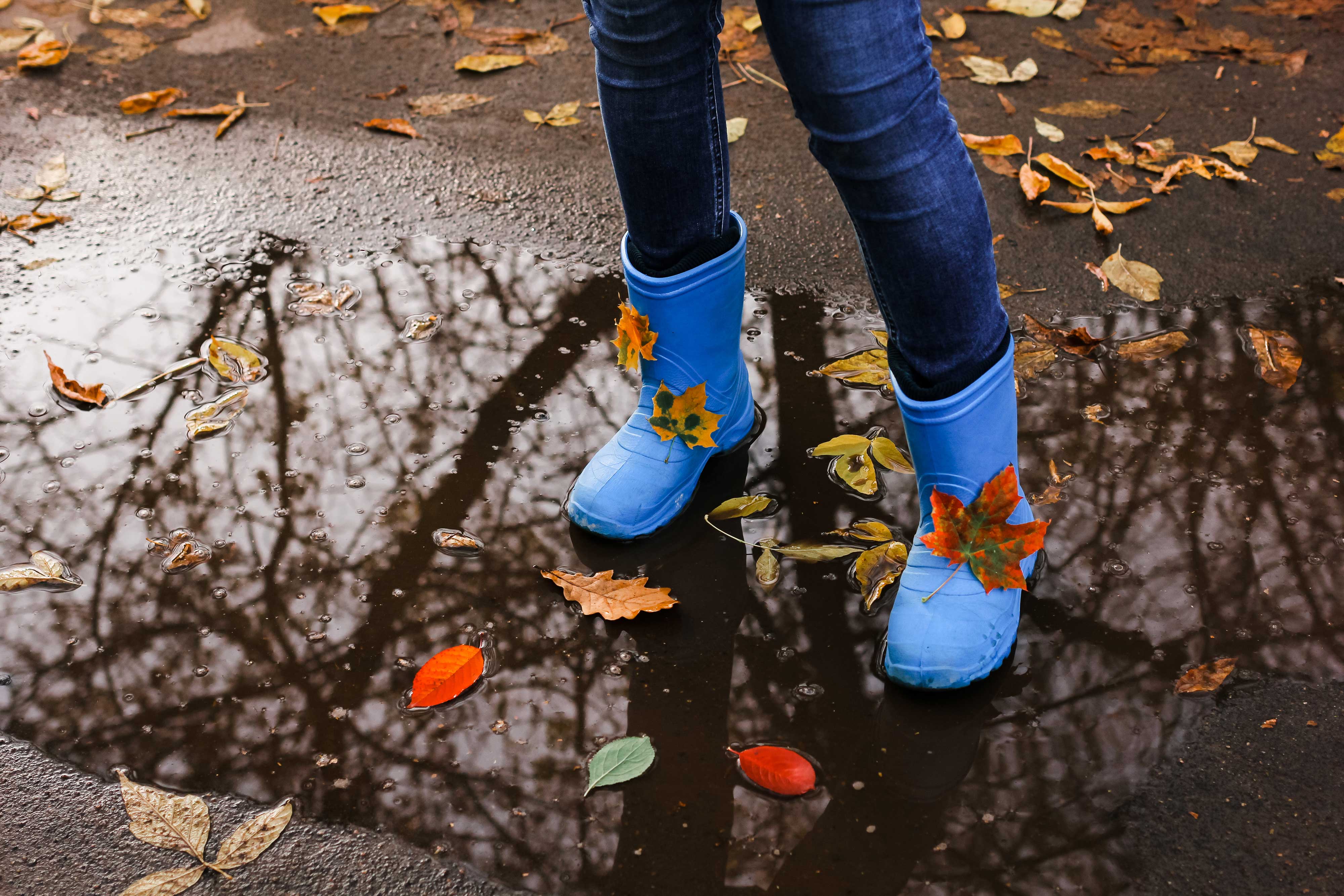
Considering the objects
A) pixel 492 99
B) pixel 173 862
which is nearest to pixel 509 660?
pixel 173 862

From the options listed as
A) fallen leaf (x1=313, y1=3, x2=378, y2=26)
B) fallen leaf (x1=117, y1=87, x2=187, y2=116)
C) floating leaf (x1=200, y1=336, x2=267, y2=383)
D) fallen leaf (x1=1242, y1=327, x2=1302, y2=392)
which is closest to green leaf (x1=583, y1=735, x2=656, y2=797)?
floating leaf (x1=200, y1=336, x2=267, y2=383)

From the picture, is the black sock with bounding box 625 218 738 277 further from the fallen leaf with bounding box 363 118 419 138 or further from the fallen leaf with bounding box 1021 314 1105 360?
the fallen leaf with bounding box 363 118 419 138

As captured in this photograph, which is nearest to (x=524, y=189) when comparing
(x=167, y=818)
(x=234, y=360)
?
(x=234, y=360)

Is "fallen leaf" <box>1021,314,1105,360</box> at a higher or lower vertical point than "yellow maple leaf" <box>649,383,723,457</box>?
lower

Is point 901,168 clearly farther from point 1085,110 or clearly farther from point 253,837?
point 1085,110

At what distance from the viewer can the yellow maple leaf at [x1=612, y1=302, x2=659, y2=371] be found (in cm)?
154

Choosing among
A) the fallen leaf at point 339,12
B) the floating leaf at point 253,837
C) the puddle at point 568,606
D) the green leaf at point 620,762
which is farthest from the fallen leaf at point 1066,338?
the fallen leaf at point 339,12

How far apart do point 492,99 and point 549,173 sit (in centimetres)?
49

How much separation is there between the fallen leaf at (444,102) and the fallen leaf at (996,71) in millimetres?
1412

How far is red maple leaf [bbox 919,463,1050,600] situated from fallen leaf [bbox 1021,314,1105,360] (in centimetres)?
68

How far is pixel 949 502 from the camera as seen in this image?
135cm

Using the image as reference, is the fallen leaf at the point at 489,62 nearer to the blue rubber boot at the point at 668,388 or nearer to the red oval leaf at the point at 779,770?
the blue rubber boot at the point at 668,388

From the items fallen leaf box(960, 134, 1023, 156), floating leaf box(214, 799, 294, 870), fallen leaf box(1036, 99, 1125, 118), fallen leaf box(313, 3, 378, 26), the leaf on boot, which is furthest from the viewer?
fallen leaf box(313, 3, 378, 26)

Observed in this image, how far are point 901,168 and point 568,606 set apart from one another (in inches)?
32.3
